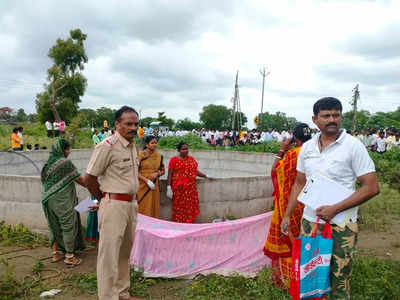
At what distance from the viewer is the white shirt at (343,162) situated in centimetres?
212

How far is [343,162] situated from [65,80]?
34224 mm

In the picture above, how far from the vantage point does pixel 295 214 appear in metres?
3.19

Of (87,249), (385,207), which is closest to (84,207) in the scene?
(87,249)

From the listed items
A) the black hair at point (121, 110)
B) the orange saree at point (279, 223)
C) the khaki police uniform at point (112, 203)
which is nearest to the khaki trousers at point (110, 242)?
the khaki police uniform at point (112, 203)

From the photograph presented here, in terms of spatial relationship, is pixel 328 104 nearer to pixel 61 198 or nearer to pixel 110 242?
pixel 110 242

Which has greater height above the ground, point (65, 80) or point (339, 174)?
point (65, 80)

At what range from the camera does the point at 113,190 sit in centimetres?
287

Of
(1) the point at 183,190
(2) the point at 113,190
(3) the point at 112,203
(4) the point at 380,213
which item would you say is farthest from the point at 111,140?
(4) the point at 380,213

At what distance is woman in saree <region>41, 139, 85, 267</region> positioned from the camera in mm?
3982

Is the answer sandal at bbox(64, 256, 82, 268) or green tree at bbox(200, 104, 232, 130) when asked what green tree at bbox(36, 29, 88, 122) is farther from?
green tree at bbox(200, 104, 232, 130)

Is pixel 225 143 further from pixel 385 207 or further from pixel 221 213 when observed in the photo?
pixel 221 213

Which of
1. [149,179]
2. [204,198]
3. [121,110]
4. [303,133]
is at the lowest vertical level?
[204,198]

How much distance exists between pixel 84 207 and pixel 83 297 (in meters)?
1.12

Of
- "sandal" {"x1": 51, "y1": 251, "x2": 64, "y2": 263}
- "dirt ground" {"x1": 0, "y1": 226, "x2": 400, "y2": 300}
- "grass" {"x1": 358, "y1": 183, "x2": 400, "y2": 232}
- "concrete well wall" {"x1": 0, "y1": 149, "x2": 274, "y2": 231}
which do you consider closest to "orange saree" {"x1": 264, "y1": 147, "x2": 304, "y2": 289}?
"dirt ground" {"x1": 0, "y1": 226, "x2": 400, "y2": 300}
